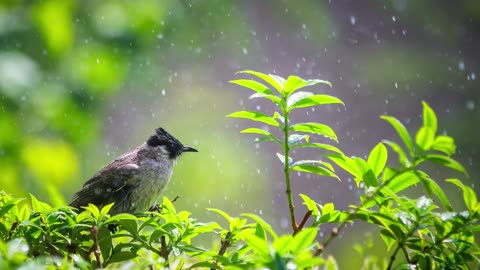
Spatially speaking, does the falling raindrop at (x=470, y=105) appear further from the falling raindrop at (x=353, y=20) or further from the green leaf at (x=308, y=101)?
the green leaf at (x=308, y=101)

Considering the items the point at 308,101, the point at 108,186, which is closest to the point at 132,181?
the point at 108,186

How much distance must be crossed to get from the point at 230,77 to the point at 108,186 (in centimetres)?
472

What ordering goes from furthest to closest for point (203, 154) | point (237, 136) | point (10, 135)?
point (237, 136), point (203, 154), point (10, 135)

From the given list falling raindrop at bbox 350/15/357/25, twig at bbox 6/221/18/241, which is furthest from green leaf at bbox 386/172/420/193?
falling raindrop at bbox 350/15/357/25

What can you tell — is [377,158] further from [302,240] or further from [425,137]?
[302,240]

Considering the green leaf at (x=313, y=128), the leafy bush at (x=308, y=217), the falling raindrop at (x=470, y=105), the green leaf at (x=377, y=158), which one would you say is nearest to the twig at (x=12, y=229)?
the leafy bush at (x=308, y=217)

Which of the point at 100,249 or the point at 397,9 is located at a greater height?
the point at 397,9

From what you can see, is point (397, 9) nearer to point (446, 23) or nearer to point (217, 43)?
point (446, 23)

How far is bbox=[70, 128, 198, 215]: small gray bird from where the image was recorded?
2705mm

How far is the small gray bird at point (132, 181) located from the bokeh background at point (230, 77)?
785mm

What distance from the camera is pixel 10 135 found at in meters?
3.36

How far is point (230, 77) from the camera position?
7402 millimetres

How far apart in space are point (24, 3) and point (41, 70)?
0.37 metres

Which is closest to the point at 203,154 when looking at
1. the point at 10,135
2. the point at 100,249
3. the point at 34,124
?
the point at 34,124
